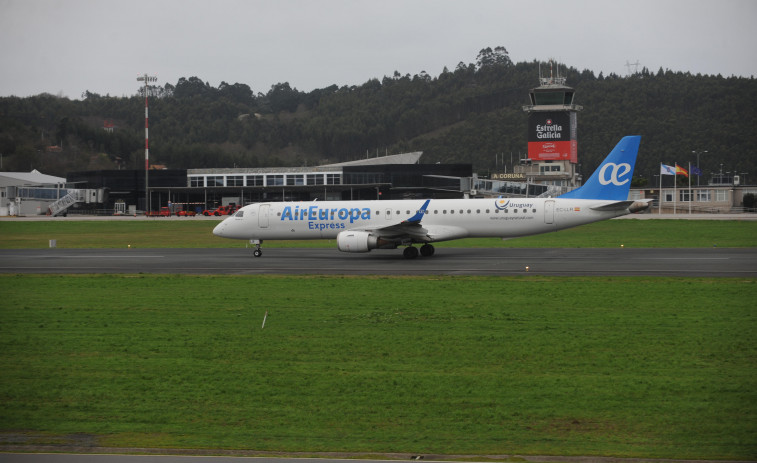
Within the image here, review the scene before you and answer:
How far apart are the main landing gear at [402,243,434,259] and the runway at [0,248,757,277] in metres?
0.52

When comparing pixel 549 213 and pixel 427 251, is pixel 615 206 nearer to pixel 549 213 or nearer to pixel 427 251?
pixel 549 213

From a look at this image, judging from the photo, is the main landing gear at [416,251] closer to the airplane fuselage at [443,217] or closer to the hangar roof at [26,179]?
the airplane fuselage at [443,217]

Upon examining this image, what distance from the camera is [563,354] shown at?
15406mm

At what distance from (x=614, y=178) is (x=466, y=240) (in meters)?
16.9

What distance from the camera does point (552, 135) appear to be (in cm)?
14262

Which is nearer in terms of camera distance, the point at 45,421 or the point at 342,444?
the point at 342,444

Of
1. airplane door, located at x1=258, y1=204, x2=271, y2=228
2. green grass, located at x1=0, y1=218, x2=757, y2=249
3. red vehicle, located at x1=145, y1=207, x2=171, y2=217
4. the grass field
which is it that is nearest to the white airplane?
airplane door, located at x1=258, y1=204, x2=271, y2=228

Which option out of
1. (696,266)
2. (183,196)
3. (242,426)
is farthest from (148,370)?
(183,196)

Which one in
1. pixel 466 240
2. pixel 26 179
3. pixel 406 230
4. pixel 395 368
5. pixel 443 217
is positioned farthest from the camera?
pixel 26 179

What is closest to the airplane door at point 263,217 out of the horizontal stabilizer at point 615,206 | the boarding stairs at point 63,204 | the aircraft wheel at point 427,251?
the aircraft wheel at point 427,251

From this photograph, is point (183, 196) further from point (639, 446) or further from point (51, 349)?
point (639, 446)

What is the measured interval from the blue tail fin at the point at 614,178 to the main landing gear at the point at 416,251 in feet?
25.0

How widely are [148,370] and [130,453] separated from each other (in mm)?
4516

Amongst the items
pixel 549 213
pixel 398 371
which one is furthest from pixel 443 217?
pixel 398 371
